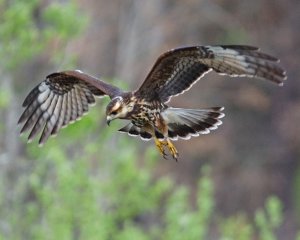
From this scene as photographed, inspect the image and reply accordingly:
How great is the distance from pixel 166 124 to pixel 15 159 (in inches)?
181

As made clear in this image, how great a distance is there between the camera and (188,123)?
11531 millimetres

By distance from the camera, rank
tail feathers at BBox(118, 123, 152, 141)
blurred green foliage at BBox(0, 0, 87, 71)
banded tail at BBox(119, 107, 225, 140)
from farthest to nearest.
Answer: blurred green foliage at BBox(0, 0, 87, 71)
banded tail at BBox(119, 107, 225, 140)
tail feathers at BBox(118, 123, 152, 141)

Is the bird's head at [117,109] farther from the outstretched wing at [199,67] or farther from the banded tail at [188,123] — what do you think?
the banded tail at [188,123]

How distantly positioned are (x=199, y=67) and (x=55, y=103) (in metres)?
1.64

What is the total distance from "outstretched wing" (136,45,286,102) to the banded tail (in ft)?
0.56

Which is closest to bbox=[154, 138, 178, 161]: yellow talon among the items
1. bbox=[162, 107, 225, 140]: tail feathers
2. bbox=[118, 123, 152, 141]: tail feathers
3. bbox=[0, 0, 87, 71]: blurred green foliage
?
bbox=[118, 123, 152, 141]: tail feathers

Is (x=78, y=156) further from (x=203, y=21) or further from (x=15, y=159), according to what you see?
(x=203, y=21)

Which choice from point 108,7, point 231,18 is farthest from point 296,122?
point 108,7

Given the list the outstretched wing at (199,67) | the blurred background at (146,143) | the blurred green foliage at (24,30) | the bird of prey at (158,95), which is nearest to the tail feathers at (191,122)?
the bird of prey at (158,95)

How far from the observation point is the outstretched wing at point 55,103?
1226 cm

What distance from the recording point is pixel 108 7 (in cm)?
3025

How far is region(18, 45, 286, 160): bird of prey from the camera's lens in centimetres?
1075

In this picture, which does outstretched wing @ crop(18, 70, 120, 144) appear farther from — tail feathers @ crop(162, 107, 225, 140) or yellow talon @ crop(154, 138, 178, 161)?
yellow talon @ crop(154, 138, 178, 161)

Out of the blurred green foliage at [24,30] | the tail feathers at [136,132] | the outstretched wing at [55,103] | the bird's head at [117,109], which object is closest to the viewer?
the bird's head at [117,109]
